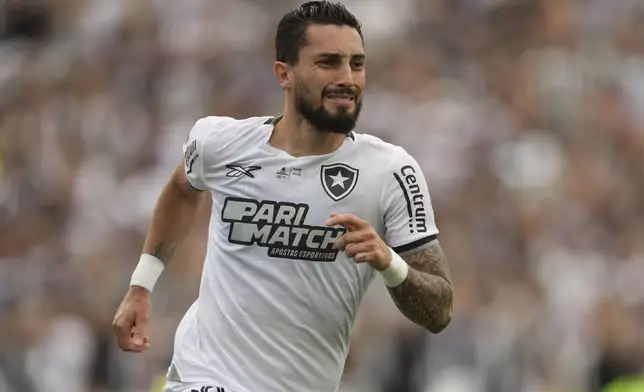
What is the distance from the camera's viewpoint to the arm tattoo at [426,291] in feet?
20.0

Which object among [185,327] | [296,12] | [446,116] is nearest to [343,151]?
Result: [296,12]

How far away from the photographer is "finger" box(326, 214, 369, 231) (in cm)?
558

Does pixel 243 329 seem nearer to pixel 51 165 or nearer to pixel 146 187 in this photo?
pixel 146 187

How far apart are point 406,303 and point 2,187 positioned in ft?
30.5

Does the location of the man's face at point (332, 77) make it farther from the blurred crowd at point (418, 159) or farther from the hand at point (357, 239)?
the blurred crowd at point (418, 159)

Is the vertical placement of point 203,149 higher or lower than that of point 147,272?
higher

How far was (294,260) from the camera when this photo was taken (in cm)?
642

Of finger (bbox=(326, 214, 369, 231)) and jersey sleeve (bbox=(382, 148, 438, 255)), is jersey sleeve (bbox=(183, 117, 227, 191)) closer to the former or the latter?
jersey sleeve (bbox=(382, 148, 438, 255))

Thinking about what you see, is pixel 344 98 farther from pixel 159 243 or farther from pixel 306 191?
pixel 159 243

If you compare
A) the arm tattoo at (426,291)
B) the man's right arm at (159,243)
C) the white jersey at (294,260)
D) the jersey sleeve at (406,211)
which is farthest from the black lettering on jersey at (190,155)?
the arm tattoo at (426,291)

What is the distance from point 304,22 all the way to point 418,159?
24.2ft

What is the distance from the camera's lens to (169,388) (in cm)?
661

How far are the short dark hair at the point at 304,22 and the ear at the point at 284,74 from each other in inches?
0.9

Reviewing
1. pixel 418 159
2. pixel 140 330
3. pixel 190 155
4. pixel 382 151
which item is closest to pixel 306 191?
pixel 382 151
